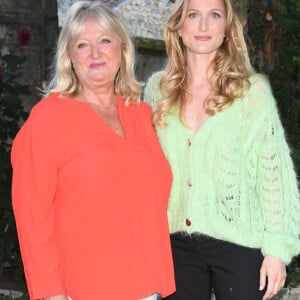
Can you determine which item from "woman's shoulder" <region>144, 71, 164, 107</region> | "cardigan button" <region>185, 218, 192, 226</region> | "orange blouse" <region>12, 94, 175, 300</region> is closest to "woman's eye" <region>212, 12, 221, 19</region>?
"woman's shoulder" <region>144, 71, 164, 107</region>

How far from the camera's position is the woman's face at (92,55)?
8.96 feet

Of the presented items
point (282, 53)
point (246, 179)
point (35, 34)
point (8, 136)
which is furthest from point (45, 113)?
point (282, 53)

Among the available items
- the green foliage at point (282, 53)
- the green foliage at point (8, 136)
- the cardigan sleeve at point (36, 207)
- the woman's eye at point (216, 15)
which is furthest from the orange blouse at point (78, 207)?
the green foliage at point (282, 53)

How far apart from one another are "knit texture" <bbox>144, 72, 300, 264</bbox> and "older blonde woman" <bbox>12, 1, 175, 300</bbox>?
0.20 metres

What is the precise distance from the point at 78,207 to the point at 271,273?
0.85 m

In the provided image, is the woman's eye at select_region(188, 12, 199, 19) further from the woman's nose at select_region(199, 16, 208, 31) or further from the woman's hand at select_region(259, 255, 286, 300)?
the woman's hand at select_region(259, 255, 286, 300)

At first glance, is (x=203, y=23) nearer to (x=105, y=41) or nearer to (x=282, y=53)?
(x=105, y=41)

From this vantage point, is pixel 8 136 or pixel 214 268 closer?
pixel 214 268

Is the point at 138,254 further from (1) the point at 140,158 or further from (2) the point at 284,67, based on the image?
(2) the point at 284,67

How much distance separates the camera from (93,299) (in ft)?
8.36

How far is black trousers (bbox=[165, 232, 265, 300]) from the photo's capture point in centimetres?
280

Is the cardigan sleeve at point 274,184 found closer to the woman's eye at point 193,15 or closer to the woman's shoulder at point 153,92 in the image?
the woman's eye at point 193,15

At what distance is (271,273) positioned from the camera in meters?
2.74

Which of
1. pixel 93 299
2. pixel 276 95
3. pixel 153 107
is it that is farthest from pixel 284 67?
pixel 93 299
